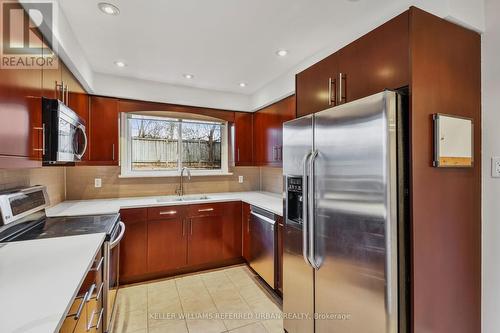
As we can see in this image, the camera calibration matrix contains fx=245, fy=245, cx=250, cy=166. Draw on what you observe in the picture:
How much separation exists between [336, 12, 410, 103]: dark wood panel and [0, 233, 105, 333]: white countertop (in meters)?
1.69

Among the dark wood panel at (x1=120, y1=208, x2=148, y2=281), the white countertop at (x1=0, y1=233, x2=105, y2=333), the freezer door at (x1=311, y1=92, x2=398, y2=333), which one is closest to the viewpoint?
the white countertop at (x1=0, y1=233, x2=105, y2=333)

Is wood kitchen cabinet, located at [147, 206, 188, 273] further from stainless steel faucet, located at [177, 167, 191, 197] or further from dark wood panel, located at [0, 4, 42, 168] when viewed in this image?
dark wood panel, located at [0, 4, 42, 168]

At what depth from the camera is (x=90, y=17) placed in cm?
175

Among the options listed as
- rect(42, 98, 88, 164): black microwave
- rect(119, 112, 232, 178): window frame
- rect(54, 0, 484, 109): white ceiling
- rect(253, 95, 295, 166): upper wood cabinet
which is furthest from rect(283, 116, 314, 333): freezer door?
rect(119, 112, 232, 178): window frame

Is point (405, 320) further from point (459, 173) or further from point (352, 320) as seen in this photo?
point (459, 173)

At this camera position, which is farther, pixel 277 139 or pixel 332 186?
pixel 277 139

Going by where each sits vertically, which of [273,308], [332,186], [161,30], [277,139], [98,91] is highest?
[161,30]

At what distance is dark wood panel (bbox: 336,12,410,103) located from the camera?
3.99ft

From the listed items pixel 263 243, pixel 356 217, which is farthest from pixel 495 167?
pixel 263 243

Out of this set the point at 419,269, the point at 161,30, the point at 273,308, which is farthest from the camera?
the point at 273,308

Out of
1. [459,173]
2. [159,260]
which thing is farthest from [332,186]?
[159,260]

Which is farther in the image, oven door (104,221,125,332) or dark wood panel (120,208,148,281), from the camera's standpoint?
dark wood panel (120,208,148,281)

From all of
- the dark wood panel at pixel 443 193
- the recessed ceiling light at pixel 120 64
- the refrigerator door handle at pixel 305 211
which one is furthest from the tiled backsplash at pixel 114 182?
the dark wood panel at pixel 443 193

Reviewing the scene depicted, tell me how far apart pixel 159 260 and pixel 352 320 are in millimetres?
2135
